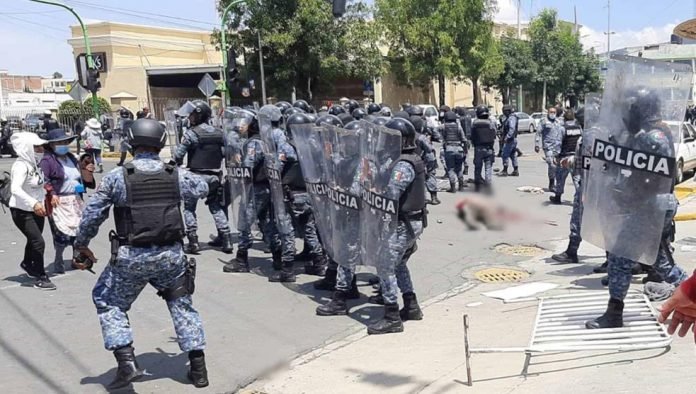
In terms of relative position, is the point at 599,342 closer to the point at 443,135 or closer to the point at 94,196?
the point at 94,196

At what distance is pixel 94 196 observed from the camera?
4.41 meters

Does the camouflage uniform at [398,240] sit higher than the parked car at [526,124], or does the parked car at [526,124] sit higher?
the camouflage uniform at [398,240]

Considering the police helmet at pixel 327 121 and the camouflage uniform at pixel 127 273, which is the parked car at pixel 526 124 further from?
the camouflage uniform at pixel 127 273

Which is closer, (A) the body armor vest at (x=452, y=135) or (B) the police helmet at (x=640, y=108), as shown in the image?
(B) the police helmet at (x=640, y=108)

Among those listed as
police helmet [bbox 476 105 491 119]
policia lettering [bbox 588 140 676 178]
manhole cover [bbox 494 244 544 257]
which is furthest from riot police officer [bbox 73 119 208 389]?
police helmet [bbox 476 105 491 119]

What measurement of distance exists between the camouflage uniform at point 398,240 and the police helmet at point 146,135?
186cm

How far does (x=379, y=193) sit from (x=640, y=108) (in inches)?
81.1

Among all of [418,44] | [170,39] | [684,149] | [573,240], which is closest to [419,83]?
[418,44]

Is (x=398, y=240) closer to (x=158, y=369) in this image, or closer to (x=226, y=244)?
(x=158, y=369)

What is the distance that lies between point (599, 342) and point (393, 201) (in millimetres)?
1822

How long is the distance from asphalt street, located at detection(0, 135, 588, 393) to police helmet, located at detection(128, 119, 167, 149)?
5.33ft

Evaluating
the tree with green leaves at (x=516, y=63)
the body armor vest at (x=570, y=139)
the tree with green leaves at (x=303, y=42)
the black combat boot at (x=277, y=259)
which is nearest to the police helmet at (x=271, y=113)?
the black combat boot at (x=277, y=259)

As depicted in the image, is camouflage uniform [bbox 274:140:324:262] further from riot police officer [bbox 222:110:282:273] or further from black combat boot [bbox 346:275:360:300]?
black combat boot [bbox 346:275:360:300]

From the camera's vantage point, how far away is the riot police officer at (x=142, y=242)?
4316mm
